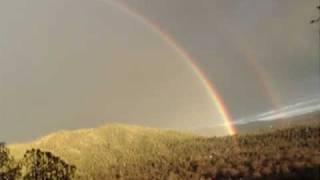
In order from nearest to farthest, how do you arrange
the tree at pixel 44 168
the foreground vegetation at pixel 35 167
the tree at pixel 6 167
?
1. the tree at pixel 6 167
2. the foreground vegetation at pixel 35 167
3. the tree at pixel 44 168

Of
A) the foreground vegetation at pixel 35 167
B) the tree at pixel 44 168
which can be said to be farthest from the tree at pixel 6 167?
the tree at pixel 44 168

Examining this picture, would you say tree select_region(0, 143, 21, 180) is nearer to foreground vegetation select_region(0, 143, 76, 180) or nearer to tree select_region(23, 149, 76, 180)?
foreground vegetation select_region(0, 143, 76, 180)

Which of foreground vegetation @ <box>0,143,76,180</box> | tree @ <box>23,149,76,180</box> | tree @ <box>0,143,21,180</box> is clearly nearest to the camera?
tree @ <box>0,143,21,180</box>

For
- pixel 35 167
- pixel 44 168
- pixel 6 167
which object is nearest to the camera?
pixel 6 167

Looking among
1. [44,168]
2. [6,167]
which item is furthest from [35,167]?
[6,167]

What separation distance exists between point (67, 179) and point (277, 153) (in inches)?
2863

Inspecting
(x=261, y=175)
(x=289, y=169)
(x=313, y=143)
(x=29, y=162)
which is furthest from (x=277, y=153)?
(x=29, y=162)

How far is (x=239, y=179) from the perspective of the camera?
554 ft

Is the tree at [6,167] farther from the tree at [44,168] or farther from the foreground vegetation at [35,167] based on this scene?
the tree at [44,168]

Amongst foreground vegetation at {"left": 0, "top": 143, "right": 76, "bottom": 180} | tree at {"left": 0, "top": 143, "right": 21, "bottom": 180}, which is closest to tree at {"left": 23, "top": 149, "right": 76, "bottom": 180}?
foreground vegetation at {"left": 0, "top": 143, "right": 76, "bottom": 180}

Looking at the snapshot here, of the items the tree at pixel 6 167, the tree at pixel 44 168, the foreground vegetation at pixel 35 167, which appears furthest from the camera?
the tree at pixel 44 168

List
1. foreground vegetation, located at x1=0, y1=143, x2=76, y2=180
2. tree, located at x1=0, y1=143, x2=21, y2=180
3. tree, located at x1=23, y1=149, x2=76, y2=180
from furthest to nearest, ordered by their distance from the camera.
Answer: tree, located at x1=23, y1=149, x2=76, y2=180 < foreground vegetation, located at x1=0, y1=143, x2=76, y2=180 < tree, located at x1=0, y1=143, x2=21, y2=180

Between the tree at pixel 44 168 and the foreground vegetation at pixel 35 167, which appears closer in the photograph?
the foreground vegetation at pixel 35 167

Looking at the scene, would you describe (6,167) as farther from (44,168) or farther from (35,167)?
(44,168)
